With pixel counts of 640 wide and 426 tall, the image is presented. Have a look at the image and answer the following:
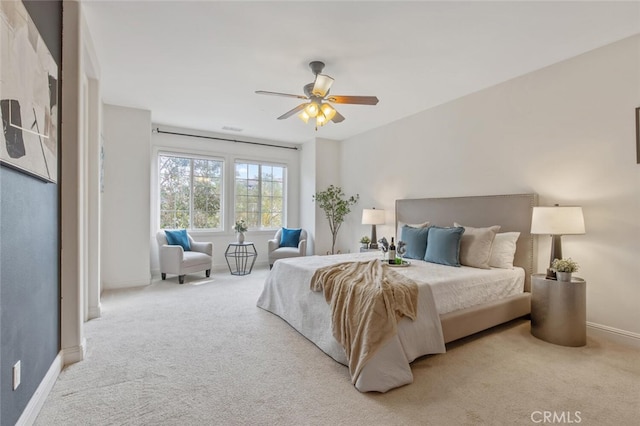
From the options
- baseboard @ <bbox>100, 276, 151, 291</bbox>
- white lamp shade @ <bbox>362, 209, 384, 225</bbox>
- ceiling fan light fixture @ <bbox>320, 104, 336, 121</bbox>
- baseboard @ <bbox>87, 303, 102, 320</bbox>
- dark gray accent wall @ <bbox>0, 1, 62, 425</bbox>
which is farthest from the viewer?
→ white lamp shade @ <bbox>362, 209, 384, 225</bbox>

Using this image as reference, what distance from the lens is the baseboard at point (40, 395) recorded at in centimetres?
160

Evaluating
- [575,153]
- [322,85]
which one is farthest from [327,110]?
[575,153]

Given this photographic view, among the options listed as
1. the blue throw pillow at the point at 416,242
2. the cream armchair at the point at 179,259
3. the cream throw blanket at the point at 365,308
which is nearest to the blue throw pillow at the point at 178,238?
the cream armchair at the point at 179,259

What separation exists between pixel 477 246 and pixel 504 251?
11.2 inches

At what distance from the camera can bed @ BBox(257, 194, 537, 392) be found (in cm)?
215

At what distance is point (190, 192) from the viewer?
593 cm

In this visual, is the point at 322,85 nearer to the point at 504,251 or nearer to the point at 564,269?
the point at 504,251

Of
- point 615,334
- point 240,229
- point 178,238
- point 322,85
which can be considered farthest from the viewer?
point 240,229

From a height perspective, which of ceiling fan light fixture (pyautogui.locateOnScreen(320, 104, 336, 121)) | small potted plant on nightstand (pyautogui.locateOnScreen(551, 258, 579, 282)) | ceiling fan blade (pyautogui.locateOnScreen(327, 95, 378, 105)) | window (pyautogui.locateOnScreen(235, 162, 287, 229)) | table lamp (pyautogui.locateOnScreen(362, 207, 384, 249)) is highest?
ceiling fan blade (pyautogui.locateOnScreen(327, 95, 378, 105))

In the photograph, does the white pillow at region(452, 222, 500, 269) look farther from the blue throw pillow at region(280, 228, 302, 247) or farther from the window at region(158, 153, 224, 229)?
the window at region(158, 153, 224, 229)

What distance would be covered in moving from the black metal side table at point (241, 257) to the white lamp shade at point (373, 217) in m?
2.23

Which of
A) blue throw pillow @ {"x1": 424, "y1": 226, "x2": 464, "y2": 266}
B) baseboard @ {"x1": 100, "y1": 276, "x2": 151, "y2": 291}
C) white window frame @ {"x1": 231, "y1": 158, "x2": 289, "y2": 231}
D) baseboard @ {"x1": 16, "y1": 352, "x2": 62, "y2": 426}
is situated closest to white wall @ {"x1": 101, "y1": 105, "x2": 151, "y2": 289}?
baseboard @ {"x1": 100, "y1": 276, "x2": 151, "y2": 291}

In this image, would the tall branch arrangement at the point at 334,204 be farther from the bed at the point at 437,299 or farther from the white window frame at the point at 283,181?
the bed at the point at 437,299

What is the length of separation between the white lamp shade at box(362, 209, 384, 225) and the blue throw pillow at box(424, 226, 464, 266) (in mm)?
1668
